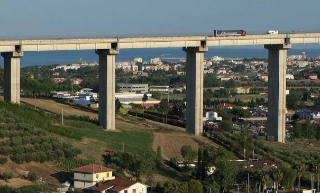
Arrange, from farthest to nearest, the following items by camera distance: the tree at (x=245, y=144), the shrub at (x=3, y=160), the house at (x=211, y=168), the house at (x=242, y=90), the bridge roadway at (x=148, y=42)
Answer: the house at (x=242, y=90), the tree at (x=245, y=144), the bridge roadway at (x=148, y=42), the house at (x=211, y=168), the shrub at (x=3, y=160)

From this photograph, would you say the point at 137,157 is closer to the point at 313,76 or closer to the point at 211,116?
the point at 211,116

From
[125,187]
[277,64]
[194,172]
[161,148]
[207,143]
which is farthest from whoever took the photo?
[277,64]

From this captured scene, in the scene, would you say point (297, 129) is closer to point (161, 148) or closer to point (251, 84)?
point (161, 148)

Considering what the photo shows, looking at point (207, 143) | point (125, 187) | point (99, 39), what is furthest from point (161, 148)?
point (125, 187)

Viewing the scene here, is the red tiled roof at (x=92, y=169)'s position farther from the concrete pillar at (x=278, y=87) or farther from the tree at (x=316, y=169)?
the concrete pillar at (x=278, y=87)

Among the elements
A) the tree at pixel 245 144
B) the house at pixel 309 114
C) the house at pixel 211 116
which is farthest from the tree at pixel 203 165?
the house at pixel 309 114
